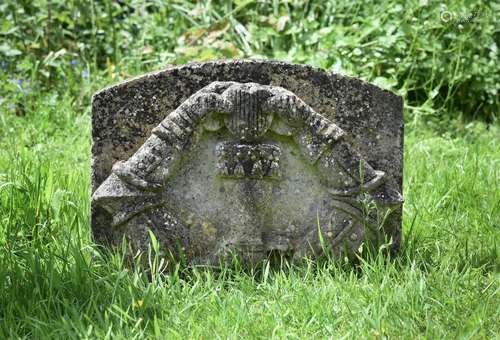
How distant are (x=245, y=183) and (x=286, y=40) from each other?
3.08 m

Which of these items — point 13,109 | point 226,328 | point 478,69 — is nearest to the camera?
point 226,328

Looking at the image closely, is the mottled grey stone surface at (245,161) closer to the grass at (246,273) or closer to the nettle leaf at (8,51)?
the grass at (246,273)

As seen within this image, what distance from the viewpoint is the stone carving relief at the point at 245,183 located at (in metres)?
3.21

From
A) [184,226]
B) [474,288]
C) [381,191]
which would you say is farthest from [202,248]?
[474,288]

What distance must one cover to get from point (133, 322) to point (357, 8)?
12.5 feet

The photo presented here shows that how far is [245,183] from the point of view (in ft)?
10.8

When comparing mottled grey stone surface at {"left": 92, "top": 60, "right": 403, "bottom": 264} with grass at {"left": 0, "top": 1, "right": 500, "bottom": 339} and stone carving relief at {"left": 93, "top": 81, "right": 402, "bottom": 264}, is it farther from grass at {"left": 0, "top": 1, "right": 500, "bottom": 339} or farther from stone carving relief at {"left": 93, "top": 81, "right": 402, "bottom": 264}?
grass at {"left": 0, "top": 1, "right": 500, "bottom": 339}

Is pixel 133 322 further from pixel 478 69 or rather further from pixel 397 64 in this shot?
pixel 478 69

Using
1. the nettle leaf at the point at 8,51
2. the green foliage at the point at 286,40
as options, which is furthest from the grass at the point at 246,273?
the nettle leaf at the point at 8,51

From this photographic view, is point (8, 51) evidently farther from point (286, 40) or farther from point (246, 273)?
point (246, 273)

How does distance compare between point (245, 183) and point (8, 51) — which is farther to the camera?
point (8, 51)

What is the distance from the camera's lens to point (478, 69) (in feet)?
19.1

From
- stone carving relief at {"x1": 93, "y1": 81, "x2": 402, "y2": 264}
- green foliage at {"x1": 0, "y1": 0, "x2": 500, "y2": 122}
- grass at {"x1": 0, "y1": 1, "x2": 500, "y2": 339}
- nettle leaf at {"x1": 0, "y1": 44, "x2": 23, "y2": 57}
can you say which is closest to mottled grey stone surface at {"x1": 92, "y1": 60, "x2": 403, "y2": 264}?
stone carving relief at {"x1": 93, "y1": 81, "x2": 402, "y2": 264}

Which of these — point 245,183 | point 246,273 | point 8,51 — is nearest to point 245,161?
point 245,183
